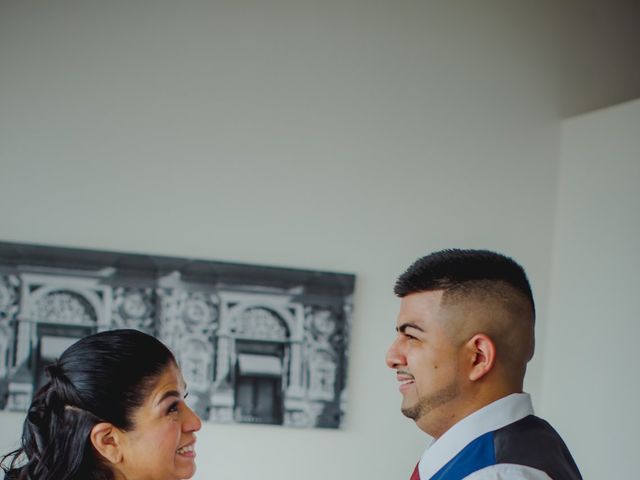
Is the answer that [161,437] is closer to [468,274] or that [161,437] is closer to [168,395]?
[168,395]

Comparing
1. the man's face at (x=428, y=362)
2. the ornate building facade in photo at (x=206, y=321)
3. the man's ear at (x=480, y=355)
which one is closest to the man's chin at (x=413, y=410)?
the man's face at (x=428, y=362)

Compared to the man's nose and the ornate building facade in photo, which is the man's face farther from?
the ornate building facade in photo

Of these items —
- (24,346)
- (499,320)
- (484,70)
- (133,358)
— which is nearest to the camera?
(499,320)

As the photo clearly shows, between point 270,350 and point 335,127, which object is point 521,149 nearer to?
point 335,127

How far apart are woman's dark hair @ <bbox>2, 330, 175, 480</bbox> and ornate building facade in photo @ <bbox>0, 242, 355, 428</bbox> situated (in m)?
2.07

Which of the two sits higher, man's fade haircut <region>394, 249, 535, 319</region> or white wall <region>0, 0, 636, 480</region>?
white wall <region>0, 0, 636, 480</region>

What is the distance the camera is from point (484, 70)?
4.51m

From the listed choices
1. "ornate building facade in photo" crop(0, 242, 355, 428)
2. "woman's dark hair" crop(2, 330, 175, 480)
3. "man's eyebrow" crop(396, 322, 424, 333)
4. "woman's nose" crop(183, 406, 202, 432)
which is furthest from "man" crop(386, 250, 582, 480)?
"ornate building facade in photo" crop(0, 242, 355, 428)

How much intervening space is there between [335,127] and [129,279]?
1.25m

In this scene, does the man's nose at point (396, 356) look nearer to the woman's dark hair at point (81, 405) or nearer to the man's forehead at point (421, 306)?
the man's forehead at point (421, 306)

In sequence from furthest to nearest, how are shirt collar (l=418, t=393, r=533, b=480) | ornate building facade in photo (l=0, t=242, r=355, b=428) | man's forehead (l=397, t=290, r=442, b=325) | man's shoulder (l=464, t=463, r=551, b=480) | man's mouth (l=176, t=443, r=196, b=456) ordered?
ornate building facade in photo (l=0, t=242, r=355, b=428) < man's mouth (l=176, t=443, r=196, b=456) < man's forehead (l=397, t=290, r=442, b=325) < shirt collar (l=418, t=393, r=533, b=480) < man's shoulder (l=464, t=463, r=551, b=480)

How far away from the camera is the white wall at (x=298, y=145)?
3904mm

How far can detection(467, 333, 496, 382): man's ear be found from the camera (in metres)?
1.68

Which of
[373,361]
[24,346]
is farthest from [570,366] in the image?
[24,346]
